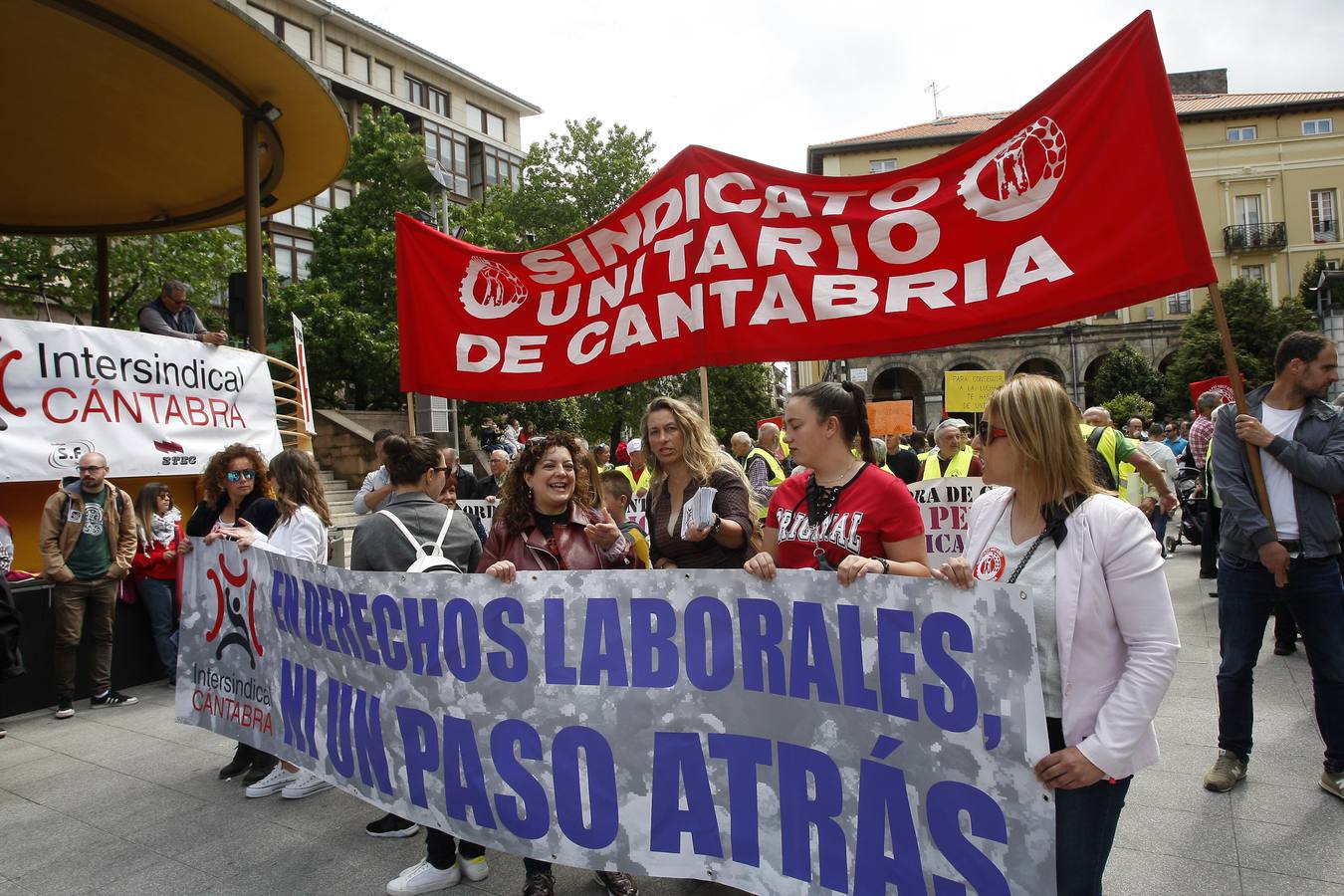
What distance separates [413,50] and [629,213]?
46980 mm

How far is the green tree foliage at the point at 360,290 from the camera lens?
86.7ft

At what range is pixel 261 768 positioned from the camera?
4.48 meters

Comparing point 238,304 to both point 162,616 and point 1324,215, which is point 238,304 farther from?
point 1324,215

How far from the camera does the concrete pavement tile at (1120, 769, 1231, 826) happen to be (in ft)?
11.7

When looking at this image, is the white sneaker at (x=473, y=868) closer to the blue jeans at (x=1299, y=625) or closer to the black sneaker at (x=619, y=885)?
the black sneaker at (x=619, y=885)

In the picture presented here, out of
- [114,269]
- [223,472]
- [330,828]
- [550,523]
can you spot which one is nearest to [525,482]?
[550,523]

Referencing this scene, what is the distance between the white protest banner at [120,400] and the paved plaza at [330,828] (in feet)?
8.44

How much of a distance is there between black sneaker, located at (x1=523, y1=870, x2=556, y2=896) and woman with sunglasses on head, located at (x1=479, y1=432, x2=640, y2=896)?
0.15m

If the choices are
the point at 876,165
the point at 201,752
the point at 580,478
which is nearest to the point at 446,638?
the point at 580,478

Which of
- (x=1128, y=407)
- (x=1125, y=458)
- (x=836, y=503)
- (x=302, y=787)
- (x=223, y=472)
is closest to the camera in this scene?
(x=836, y=503)

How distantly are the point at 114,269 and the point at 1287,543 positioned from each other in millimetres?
25794

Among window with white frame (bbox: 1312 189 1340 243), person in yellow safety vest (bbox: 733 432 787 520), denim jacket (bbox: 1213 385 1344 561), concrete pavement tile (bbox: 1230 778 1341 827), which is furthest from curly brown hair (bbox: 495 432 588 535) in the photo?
Result: window with white frame (bbox: 1312 189 1340 243)

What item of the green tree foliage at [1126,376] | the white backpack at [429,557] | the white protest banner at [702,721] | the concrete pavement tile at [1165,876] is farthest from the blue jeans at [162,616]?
the green tree foliage at [1126,376]

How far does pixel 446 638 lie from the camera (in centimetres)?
305
